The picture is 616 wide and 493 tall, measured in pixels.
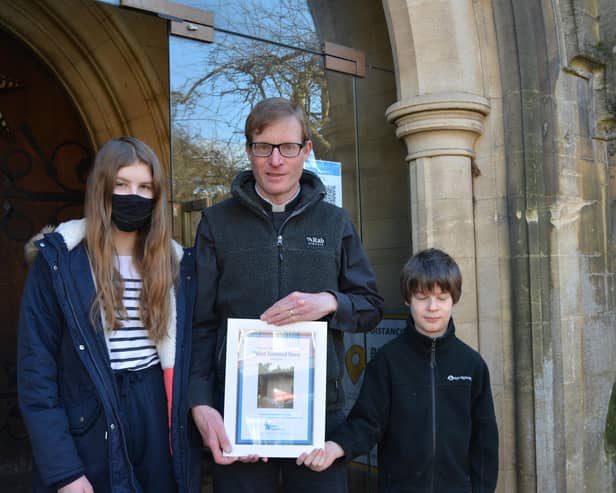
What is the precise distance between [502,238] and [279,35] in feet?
5.85

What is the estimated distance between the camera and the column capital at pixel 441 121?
332cm

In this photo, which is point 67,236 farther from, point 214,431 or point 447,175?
point 447,175

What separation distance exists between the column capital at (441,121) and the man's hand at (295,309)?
6.04 ft

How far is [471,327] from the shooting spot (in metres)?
3.44

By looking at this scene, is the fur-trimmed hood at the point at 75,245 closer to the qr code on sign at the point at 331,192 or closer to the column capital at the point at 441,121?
the qr code on sign at the point at 331,192

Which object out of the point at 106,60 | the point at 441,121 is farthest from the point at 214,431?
the point at 106,60

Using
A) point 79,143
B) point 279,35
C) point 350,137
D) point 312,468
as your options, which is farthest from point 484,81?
point 79,143

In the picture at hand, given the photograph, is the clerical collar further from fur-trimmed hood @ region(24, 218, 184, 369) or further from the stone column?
the stone column

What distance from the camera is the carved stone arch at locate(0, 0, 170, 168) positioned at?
180 inches

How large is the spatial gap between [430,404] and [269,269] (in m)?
0.79

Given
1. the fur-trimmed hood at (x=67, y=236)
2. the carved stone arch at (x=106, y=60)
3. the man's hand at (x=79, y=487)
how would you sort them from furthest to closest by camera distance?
the carved stone arch at (x=106, y=60) → the fur-trimmed hood at (x=67, y=236) → the man's hand at (x=79, y=487)

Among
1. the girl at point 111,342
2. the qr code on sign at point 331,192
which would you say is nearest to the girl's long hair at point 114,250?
the girl at point 111,342

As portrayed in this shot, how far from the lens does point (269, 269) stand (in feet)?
6.21

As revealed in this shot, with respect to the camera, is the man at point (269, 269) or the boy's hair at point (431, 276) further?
the boy's hair at point (431, 276)
